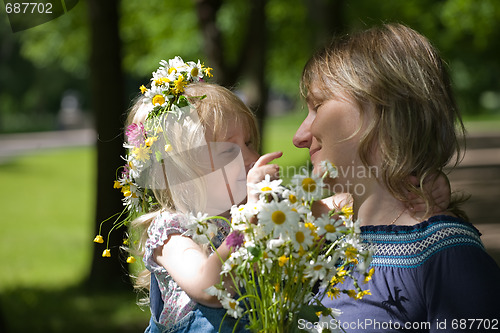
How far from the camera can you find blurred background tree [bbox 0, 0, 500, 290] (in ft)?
23.0

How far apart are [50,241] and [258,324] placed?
10069 mm

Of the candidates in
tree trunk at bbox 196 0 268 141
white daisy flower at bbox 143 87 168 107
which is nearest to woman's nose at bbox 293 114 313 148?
white daisy flower at bbox 143 87 168 107

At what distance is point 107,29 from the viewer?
22.6ft

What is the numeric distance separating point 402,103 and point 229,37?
1712 cm

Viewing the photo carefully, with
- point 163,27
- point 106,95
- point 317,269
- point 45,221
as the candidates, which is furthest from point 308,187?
point 163,27

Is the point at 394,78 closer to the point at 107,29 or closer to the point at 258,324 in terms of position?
the point at 258,324

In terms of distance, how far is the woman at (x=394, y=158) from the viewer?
2113 millimetres

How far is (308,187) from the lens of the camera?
→ 1.73 meters

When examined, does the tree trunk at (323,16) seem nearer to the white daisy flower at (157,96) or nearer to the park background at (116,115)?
the park background at (116,115)

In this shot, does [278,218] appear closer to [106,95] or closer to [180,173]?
[180,173]

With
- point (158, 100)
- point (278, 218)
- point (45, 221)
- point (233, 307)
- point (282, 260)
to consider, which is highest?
point (158, 100)

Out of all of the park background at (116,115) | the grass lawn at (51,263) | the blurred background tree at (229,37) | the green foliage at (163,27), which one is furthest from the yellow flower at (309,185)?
the green foliage at (163,27)

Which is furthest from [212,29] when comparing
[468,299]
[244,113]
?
[468,299]

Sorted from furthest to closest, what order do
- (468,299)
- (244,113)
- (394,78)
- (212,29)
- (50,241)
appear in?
(50,241)
(212,29)
(244,113)
(394,78)
(468,299)
